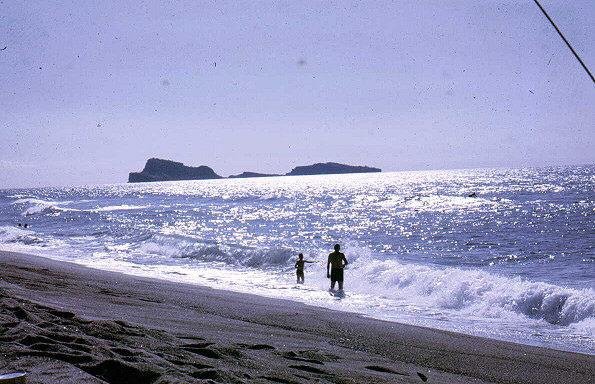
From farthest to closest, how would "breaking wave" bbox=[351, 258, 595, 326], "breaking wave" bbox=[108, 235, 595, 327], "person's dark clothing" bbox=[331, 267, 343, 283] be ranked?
"person's dark clothing" bbox=[331, 267, 343, 283]
"breaking wave" bbox=[108, 235, 595, 327]
"breaking wave" bbox=[351, 258, 595, 326]

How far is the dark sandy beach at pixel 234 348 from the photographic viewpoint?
4.48 m

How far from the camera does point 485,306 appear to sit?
12602 mm

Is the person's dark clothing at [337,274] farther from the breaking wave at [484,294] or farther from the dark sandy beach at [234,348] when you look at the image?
the dark sandy beach at [234,348]

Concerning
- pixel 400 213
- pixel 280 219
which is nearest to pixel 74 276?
pixel 280 219

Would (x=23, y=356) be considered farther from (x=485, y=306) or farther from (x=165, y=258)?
(x=165, y=258)

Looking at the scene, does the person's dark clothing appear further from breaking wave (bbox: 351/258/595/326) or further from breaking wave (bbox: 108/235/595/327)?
breaking wave (bbox: 351/258/595/326)

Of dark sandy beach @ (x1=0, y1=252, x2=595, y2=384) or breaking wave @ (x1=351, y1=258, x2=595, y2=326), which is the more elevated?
dark sandy beach @ (x1=0, y1=252, x2=595, y2=384)

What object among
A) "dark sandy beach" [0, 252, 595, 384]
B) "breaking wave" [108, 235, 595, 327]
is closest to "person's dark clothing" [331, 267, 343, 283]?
"breaking wave" [108, 235, 595, 327]

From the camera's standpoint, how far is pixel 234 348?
5816 millimetres

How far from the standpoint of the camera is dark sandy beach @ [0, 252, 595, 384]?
4480mm

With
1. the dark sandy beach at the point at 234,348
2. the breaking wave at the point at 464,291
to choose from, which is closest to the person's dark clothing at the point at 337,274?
the breaking wave at the point at 464,291

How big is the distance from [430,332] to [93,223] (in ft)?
133

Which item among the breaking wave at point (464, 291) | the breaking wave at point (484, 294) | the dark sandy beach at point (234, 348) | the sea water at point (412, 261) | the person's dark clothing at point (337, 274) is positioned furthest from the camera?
the person's dark clothing at point (337, 274)

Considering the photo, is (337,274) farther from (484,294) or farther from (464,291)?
(484,294)
